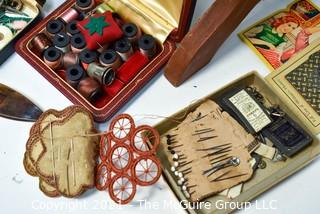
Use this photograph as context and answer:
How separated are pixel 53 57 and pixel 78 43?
6cm

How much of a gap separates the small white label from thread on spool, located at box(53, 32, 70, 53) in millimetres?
392

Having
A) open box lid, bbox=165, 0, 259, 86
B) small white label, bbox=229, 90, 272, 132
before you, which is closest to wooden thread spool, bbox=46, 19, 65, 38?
open box lid, bbox=165, 0, 259, 86

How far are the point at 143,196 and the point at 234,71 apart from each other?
363 mm

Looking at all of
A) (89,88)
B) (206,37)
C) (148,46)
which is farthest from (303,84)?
(89,88)

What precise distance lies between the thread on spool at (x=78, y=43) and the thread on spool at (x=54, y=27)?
5 centimetres

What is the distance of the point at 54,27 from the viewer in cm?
94

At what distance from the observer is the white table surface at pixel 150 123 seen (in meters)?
0.81

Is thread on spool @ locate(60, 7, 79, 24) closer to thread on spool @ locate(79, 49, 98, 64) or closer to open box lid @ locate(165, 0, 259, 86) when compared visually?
thread on spool @ locate(79, 49, 98, 64)

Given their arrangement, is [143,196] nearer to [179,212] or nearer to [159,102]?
[179,212]

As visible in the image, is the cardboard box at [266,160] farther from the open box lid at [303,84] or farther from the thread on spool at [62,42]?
the thread on spool at [62,42]

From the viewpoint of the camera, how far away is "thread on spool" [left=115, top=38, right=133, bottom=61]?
35.7 inches

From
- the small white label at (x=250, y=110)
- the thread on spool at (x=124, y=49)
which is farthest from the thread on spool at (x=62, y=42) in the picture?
the small white label at (x=250, y=110)

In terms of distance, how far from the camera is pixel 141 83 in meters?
0.89

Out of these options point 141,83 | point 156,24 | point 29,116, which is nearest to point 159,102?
point 141,83
